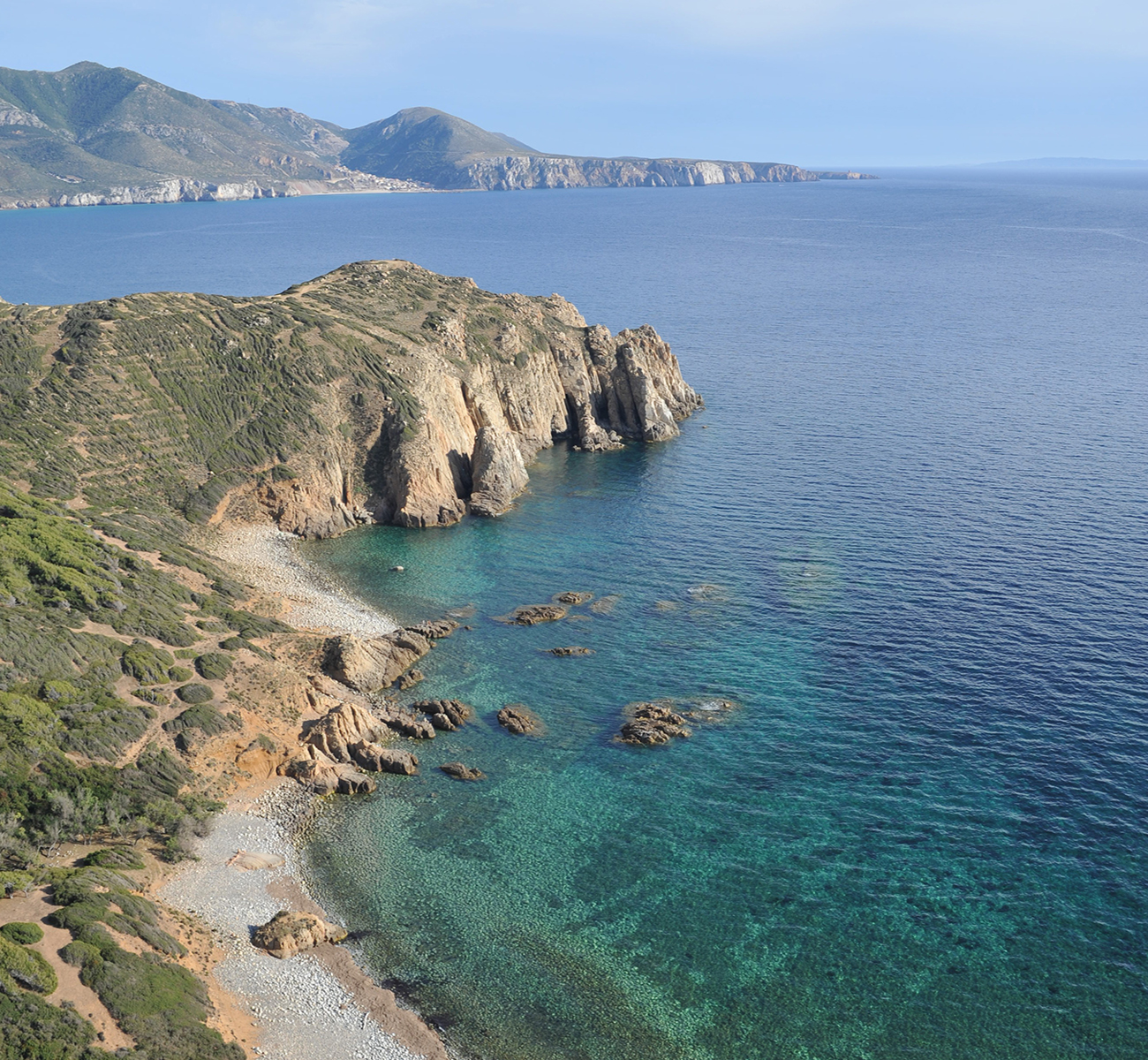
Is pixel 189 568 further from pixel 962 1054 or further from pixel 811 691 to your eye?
pixel 962 1054

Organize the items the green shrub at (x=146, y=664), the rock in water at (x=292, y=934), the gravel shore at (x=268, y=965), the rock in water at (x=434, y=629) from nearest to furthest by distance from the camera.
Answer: the gravel shore at (x=268, y=965)
the rock in water at (x=292, y=934)
the green shrub at (x=146, y=664)
the rock in water at (x=434, y=629)

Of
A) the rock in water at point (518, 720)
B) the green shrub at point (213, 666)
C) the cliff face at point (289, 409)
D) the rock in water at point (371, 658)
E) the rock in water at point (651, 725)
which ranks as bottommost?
the rock in water at point (518, 720)

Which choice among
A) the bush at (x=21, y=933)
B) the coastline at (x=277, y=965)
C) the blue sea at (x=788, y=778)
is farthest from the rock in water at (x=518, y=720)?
the bush at (x=21, y=933)

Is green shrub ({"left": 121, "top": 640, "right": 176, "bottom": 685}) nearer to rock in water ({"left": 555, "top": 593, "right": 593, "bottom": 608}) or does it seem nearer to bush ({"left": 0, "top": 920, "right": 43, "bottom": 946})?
bush ({"left": 0, "top": 920, "right": 43, "bottom": 946})

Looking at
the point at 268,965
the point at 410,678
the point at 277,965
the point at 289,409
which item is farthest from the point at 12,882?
the point at 289,409

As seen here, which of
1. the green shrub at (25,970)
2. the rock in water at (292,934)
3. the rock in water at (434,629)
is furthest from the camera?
the rock in water at (434,629)

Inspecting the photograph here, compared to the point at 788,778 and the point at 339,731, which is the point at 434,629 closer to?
the point at 339,731

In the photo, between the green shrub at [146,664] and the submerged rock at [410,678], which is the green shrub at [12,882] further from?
the submerged rock at [410,678]
